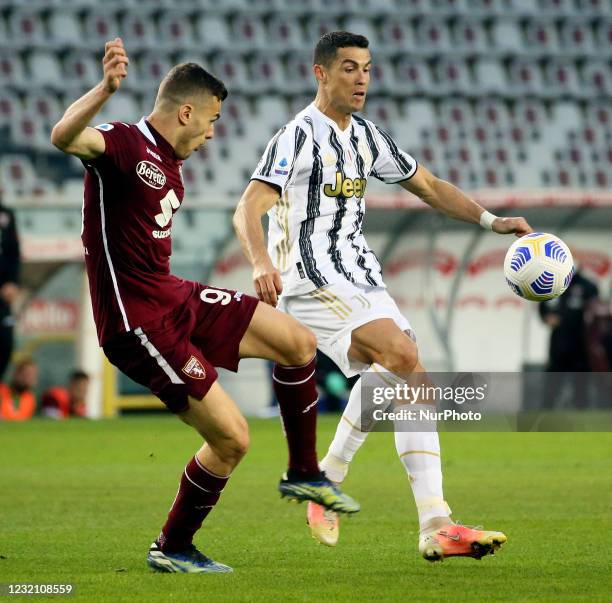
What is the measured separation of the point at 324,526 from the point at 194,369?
1.16 m

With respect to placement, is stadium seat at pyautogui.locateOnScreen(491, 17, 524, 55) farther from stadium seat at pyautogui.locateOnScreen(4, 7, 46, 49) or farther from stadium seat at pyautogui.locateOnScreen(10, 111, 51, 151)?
stadium seat at pyautogui.locateOnScreen(10, 111, 51, 151)

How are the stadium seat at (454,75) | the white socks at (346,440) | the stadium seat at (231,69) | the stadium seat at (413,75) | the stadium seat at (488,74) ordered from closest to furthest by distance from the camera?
the white socks at (346,440)
the stadium seat at (231,69)
the stadium seat at (413,75)
the stadium seat at (454,75)
the stadium seat at (488,74)

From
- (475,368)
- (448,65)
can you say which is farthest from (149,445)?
(448,65)

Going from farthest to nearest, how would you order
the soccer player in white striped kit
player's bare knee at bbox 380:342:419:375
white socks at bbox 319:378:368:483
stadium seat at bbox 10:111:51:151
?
stadium seat at bbox 10:111:51:151 → white socks at bbox 319:378:368:483 → the soccer player in white striped kit → player's bare knee at bbox 380:342:419:375

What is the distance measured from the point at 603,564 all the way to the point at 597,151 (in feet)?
64.3

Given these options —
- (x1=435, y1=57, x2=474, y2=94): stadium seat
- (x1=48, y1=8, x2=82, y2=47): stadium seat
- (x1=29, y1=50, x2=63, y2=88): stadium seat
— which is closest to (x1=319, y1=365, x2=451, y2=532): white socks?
(x1=29, y1=50, x2=63, y2=88): stadium seat

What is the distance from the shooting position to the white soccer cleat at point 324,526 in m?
5.83

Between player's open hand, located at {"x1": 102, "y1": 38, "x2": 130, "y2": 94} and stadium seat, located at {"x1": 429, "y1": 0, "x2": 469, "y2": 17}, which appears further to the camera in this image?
stadium seat, located at {"x1": 429, "y1": 0, "x2": 469, "y2": 17}

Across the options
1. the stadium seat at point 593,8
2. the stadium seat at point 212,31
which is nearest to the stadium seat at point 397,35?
the stadium seat at point 212,31

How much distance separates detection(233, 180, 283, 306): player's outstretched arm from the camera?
519 centimetres

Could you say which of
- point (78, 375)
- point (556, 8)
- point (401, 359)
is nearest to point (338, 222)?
point (401, 359)

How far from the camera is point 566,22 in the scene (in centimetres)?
2561

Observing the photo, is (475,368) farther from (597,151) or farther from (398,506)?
(398,506)

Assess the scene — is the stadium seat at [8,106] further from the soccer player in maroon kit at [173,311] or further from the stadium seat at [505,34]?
the soccer player in maroon kit at [173,311]
